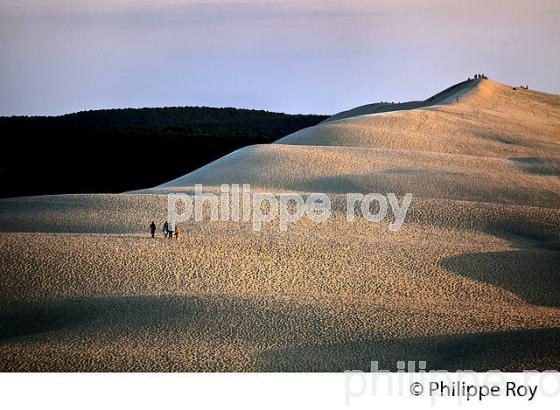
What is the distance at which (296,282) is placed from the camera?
13.0 m

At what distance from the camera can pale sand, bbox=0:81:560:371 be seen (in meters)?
10.1

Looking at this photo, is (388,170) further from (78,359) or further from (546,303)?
(78,359)

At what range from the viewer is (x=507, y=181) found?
21.4 meters

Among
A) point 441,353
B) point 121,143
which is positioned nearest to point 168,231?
point 441,353

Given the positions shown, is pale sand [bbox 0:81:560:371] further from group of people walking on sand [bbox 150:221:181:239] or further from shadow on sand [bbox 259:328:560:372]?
group of people walking on sand [bbox 150:221:181:239]

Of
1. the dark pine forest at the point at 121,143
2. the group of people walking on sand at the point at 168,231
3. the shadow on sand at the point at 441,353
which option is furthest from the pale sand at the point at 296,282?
the dark pine forest at the point at 121,143

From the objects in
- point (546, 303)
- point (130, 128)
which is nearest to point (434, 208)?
point (546, 303)

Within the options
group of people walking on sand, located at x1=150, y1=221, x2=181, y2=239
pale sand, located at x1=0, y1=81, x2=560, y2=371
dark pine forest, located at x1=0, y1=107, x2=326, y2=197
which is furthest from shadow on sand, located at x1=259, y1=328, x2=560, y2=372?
dark pine forest, located at x1=0, y1=107, x2=326, y2=197

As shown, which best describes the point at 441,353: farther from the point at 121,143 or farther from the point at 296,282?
the point at 121,143

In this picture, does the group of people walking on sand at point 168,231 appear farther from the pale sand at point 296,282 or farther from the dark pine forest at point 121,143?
the dark pine forest at point 121,143

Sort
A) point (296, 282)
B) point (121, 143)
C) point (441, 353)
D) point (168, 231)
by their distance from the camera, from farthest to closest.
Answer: point (121, 143) → point (168, 231) → point (296, 282) → point (441, 353)

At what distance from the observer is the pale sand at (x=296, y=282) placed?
33.0 feet

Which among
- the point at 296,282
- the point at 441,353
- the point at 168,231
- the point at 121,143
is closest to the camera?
the point at 441,353
